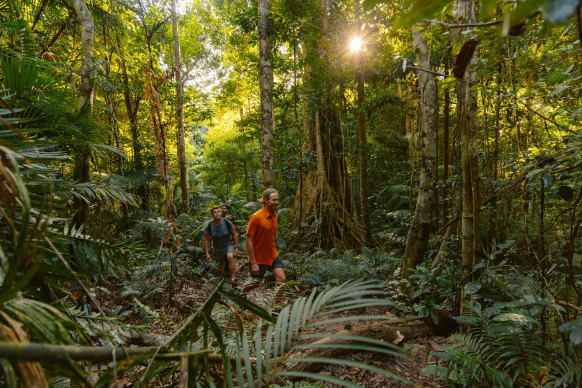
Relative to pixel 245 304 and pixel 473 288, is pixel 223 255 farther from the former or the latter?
pixel 245 304

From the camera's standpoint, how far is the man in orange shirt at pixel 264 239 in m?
4.08

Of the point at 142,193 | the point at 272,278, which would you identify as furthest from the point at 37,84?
the point at 142,193

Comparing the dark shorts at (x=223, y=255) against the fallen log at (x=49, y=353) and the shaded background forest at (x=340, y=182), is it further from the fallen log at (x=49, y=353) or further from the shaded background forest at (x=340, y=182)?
the fallen log at (x=49, y=353)

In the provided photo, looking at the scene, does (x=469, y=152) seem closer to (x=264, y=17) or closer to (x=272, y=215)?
(x=272, y=215)

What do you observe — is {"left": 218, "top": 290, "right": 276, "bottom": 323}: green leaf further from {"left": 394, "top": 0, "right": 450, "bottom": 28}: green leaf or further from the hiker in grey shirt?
the hiker in grey shirt

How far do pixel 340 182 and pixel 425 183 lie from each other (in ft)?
13.2

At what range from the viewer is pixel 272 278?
16.8 feet

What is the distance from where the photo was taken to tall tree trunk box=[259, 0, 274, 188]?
5.75 metres

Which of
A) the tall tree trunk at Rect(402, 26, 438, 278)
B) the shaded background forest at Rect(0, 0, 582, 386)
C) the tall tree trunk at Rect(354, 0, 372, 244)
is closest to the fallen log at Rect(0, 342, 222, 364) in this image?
the shaded background forest at Rect(0, 0, 582, 386)

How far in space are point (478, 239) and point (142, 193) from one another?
8.65m

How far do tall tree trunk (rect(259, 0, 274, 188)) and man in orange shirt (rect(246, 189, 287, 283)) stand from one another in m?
1.73

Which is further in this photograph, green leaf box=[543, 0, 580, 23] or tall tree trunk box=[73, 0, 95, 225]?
tall tree trunk box=[73, 0, 95, 225]

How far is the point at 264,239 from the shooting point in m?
4.20

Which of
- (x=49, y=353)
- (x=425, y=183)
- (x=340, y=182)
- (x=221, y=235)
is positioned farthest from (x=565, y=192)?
(x=340, y=182)
